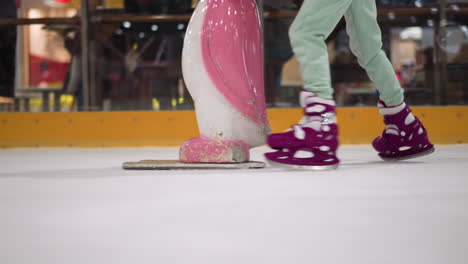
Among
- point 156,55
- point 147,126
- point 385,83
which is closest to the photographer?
point 385,83

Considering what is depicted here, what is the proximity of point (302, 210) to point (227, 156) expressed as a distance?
702 mm

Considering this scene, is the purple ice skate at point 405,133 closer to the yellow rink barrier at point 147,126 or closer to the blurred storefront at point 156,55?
the yellow rink barrier at point 147,126

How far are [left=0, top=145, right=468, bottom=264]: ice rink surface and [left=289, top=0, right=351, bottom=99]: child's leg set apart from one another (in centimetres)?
26

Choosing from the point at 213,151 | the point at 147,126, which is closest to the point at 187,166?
the point at 213,151

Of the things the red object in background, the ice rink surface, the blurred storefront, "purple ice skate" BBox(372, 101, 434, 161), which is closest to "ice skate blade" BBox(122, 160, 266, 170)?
the ice rink surface

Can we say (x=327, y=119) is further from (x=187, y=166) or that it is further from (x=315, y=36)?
(x=187, y=166)

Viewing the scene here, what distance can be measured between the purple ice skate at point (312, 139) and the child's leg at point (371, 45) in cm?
27

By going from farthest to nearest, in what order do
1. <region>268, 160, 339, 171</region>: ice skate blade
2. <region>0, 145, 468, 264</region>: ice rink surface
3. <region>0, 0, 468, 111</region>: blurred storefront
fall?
<region>0, 0, 468, 111</region>: blurred storefront
<region>268, 160, 339, 171</region>: ice skate blade
<region>0, 145, 468, 264</region>: ice rink surface

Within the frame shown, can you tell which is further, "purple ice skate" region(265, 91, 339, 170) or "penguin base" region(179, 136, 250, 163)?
"penguin base" region(179, 136, 250, 163)

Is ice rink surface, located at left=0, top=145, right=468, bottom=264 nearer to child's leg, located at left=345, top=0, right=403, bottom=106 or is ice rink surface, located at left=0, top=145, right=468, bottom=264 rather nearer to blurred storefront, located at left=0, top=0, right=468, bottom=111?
child's leg, located at left=345, top=0, right=403, bottom=106

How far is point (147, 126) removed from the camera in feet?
9.11

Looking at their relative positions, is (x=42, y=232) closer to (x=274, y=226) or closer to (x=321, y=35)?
(x=274, y=226)

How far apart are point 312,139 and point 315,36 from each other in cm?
27

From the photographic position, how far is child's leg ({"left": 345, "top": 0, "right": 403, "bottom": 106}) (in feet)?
5.12
